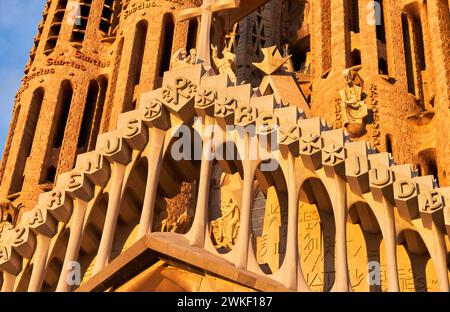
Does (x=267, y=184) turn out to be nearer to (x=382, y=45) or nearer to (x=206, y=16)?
(x=206, y=16)

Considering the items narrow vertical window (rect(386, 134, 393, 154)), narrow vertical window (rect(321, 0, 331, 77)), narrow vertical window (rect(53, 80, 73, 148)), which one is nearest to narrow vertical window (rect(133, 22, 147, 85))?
narrow vertical window (rect(53, 80, 73, 148))

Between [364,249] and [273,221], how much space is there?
1.73m

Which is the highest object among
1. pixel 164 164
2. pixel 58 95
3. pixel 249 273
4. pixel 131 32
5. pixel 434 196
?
pixel 131 32

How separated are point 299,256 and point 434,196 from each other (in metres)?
2.36

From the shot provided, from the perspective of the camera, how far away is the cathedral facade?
13016 millimetres

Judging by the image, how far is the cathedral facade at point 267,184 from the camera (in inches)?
512

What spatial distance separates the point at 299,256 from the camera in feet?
45.2

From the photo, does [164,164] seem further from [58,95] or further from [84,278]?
[58,95]

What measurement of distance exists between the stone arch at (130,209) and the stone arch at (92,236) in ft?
1.00

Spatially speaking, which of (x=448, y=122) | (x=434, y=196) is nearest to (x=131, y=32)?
(x=448, y=122)

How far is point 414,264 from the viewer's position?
1334 cm

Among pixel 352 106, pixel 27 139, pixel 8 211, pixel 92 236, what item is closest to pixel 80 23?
pixel 27 139
